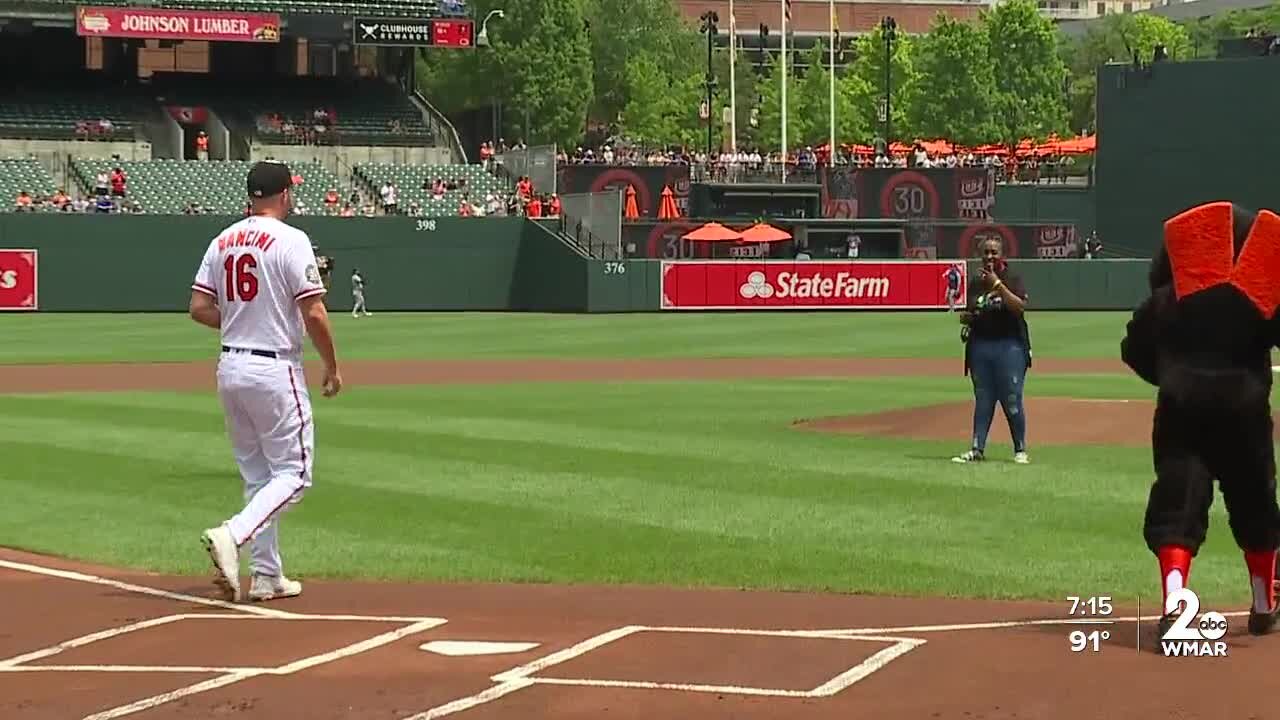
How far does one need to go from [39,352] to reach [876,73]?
7277cm

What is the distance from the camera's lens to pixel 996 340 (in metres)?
16.6

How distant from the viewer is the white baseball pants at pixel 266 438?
31.8ft

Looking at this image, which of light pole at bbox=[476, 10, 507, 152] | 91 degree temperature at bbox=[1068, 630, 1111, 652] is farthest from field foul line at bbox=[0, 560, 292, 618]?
light pole at bbox=[476, 10, 507, 152]

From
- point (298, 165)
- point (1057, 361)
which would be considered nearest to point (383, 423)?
point (1057, 361)

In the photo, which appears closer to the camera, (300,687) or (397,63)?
(300,687)

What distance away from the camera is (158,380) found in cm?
2958

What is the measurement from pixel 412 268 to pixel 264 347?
48081mm

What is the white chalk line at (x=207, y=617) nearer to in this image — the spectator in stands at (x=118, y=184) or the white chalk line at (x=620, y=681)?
the white chalk line at (x=620, y=681)

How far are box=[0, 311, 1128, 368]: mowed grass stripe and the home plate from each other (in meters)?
27.1

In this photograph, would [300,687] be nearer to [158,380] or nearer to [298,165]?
[158,380]

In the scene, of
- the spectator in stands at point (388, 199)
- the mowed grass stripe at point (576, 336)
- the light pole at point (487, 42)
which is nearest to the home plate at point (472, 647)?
the mowed grass stripe at point (576, 336)

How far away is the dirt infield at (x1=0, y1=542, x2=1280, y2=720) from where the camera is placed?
7270mm

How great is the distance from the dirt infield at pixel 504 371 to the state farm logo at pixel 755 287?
824 inches

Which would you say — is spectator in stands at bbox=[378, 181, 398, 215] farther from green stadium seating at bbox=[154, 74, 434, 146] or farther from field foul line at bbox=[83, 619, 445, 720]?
field foul line at bbox=[83, 619, 445, 720]
